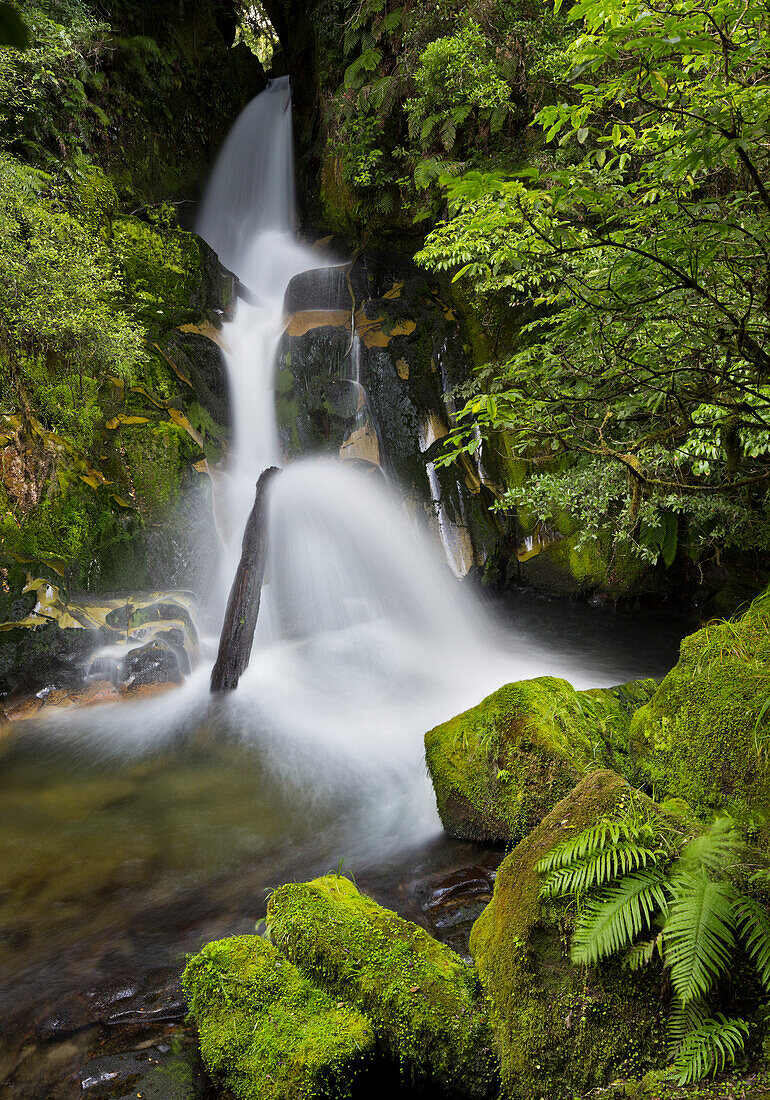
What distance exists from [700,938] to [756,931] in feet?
0.63

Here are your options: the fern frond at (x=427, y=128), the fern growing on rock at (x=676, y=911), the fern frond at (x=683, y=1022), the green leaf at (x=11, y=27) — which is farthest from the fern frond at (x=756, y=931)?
the fern frond at (x=427, y=128)

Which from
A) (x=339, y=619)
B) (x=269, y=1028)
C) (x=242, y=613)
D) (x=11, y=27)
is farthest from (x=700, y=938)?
(x=339, y=619)

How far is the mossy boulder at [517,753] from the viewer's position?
3902mm

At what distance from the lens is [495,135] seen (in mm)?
10391

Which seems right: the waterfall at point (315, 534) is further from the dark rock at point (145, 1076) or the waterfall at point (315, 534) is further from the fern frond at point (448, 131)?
the dark rock at point (145, 1076)

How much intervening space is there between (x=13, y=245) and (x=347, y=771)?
23.4 feet

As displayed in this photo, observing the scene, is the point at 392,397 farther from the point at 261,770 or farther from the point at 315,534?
the point at 261,770

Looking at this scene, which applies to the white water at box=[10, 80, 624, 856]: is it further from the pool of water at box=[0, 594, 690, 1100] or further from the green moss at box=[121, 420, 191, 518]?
the green moss at box=[121, 420, 191, 518]

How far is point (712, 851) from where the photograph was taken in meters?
2.07

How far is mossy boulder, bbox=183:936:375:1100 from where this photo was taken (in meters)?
2.24

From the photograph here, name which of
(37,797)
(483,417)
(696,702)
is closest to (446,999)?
(696,702)

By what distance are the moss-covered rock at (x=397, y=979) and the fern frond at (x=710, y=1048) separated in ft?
2.77

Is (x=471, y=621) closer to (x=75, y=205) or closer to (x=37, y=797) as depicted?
(x=37, y=797)

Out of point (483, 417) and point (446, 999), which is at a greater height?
point (483, 417)
